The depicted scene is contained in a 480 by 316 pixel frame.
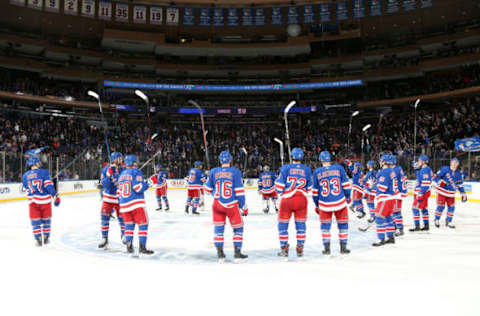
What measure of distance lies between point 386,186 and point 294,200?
2242 millimetres

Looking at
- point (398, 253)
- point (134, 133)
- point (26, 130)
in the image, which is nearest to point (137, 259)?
point (398, 253)

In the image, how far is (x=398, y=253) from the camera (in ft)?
23.3

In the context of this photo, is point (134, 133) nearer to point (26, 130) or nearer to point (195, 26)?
point (26, 130)

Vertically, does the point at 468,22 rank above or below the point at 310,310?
above

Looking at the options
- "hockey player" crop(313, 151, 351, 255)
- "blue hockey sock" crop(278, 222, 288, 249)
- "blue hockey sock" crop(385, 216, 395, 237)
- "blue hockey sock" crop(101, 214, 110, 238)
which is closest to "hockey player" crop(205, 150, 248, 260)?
"blue hockey sock" crop(278, 222, 288, 249)

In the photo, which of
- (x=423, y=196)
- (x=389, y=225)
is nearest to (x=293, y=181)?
(x=389, y=225)

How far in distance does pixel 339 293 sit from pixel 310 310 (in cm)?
72

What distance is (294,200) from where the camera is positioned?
22.4ft

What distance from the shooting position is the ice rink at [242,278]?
4.23m

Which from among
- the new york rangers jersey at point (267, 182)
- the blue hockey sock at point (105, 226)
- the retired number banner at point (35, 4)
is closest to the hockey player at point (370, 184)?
the new york rangers jersey at point (267, 182)

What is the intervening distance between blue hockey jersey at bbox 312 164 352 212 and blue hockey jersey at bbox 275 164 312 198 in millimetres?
223

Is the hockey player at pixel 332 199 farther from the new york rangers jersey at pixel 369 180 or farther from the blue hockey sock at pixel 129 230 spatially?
the new york rangers jersey at pixel 369 180

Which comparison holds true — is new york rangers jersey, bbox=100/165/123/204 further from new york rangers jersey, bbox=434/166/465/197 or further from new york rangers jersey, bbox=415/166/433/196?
new york rangers jersey, bbox=434/166/465/197

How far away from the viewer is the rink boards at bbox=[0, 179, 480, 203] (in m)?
18.2
